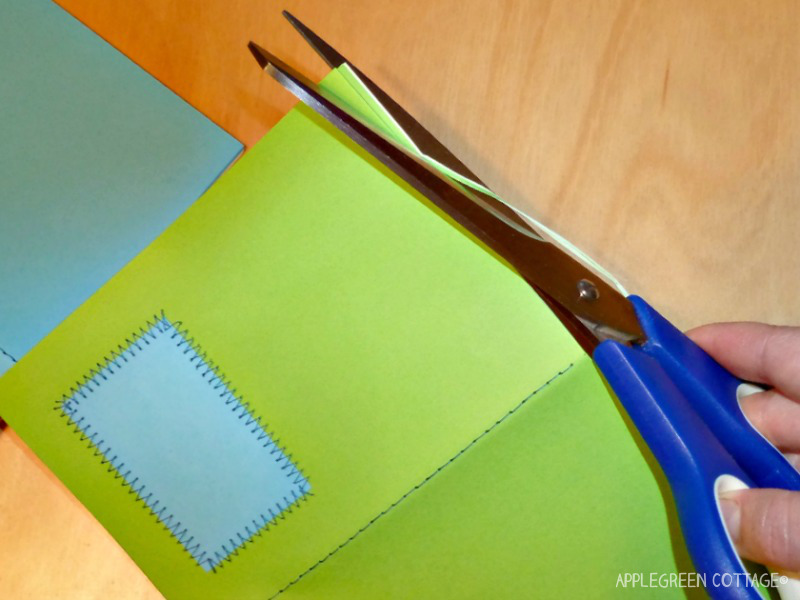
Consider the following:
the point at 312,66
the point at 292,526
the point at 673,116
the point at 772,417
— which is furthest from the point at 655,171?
the point at 292,526

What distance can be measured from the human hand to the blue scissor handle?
0.05 feet

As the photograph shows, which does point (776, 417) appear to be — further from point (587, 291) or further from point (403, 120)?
point (403, 120)

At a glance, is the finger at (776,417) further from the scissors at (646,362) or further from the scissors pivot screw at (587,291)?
the scissors pivot screw at (587,291)

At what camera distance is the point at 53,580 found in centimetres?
66

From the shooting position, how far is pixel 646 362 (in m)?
0.49

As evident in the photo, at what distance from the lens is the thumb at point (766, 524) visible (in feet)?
1.42

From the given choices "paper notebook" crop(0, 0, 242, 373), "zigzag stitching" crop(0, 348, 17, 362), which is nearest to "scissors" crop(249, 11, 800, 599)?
"paper notebook" crop(0, 0, 242, 373)

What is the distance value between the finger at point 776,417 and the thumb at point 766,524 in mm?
91

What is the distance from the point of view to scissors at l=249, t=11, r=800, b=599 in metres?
0.47

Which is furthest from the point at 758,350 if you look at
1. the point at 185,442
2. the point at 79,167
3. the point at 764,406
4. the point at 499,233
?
the point at 79,167

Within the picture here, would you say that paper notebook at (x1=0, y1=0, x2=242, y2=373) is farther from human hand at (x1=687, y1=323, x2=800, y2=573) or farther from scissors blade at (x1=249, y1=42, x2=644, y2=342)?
human hand at (x1=687, y1=323, x2=800, y2=573)

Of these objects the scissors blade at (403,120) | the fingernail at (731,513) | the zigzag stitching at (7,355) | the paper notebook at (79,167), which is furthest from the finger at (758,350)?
the zigzag stitching at (7,355)

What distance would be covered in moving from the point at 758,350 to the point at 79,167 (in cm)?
60

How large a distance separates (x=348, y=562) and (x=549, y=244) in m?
0.31
